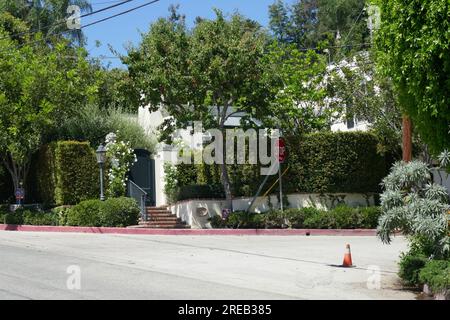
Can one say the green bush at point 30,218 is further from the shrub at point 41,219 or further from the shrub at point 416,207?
the shrub at point 416,207

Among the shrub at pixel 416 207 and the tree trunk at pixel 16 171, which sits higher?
the tree trunk at pixel 16 171

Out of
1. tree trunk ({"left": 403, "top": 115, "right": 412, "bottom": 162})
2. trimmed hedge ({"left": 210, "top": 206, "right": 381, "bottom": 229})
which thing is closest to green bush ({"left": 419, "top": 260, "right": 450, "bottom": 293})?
tree trunk ({"left": 403, "top": 115, "right": 412, "bottom": 162})

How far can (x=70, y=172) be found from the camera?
26562mm

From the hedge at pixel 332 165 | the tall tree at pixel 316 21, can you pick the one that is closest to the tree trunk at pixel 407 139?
the hedge at pixel 332 165

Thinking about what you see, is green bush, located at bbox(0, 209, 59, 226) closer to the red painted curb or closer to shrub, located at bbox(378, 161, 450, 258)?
the red painted curb

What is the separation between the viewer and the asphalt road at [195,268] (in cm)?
1155

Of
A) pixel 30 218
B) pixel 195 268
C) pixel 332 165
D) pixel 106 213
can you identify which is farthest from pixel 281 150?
pixel 195 268

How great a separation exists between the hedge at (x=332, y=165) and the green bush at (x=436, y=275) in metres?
13.1

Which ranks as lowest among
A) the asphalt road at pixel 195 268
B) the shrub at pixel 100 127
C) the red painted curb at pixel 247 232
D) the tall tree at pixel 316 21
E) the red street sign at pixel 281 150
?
the asphalt road at pixel 195 268

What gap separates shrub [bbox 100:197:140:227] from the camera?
24.3 m

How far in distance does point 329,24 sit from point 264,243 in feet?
121

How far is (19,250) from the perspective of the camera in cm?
1767

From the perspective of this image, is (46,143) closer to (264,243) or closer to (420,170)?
(264,243)

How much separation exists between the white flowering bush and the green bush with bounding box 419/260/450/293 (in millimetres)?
16955
